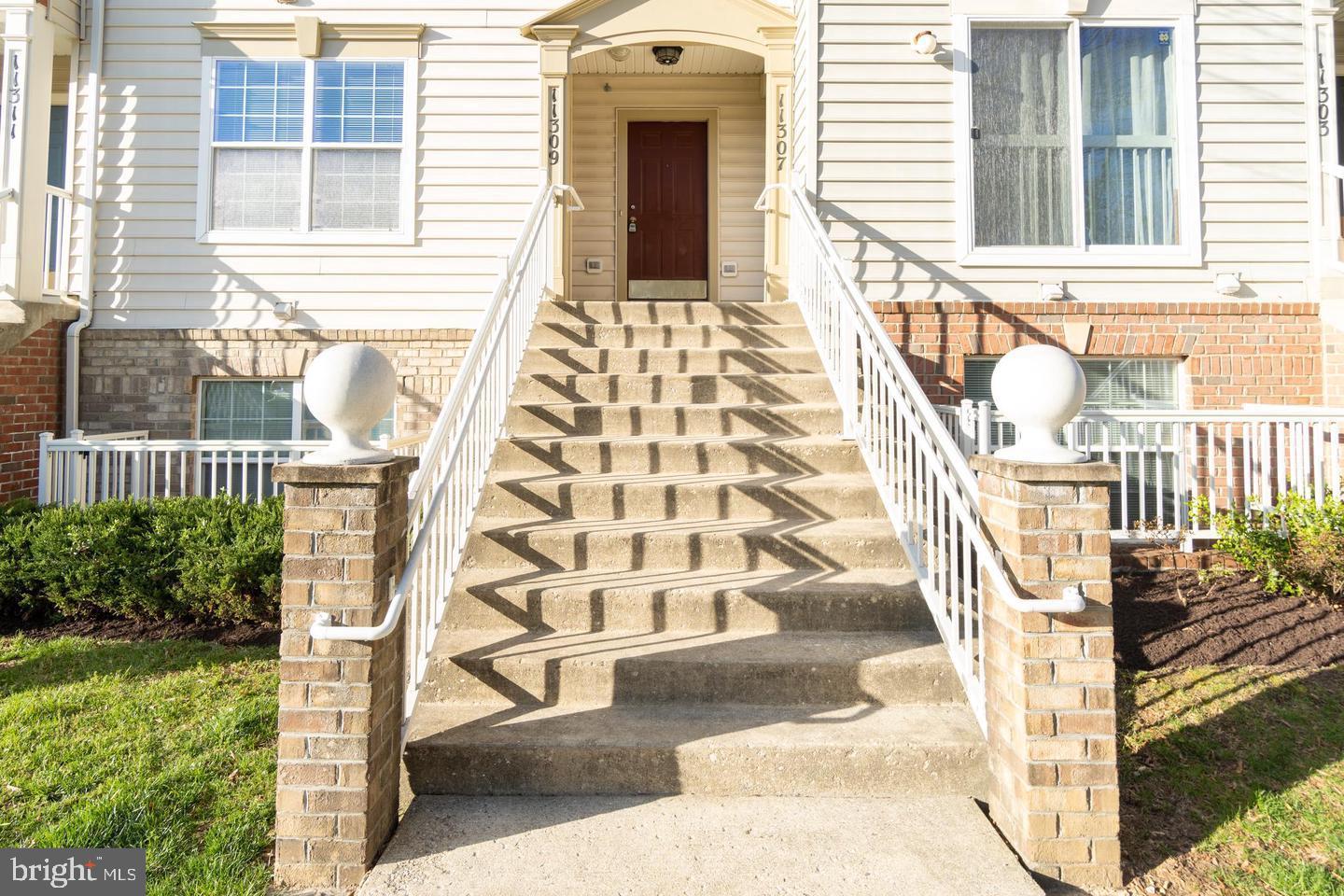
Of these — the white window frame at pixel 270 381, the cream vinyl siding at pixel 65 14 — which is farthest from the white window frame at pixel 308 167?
the white window frame at pixel 270 381

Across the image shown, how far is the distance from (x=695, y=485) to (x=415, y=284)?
13.1 feet

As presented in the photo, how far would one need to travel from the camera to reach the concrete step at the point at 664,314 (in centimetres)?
560

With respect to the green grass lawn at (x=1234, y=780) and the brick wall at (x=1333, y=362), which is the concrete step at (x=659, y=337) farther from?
the brick wall at (x=1333, y=362)

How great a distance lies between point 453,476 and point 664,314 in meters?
2.87

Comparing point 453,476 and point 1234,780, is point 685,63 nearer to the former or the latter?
point 453,476

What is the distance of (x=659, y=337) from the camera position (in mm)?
5301

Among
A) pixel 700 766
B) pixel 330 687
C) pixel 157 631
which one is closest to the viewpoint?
pixel 330 687

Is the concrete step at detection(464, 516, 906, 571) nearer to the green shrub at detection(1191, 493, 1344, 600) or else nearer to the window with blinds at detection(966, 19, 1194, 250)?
the green shrub at detection(1191, 493, 1344, 600)

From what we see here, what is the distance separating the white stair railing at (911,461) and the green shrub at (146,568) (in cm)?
339

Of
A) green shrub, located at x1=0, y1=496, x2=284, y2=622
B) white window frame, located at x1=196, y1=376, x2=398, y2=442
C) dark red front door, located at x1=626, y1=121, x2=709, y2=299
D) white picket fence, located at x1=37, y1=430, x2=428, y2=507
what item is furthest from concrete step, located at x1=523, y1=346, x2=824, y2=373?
dark red front door, located at x1=626, y1=121, x2=709, y2=299

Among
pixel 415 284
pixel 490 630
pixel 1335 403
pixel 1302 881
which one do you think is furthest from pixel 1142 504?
pixel 415 284

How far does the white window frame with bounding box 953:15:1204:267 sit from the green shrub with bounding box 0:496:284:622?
17.9ft

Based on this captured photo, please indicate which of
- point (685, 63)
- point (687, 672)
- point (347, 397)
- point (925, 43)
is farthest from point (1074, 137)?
point (347, 397)

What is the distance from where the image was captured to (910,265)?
612 centimetres
